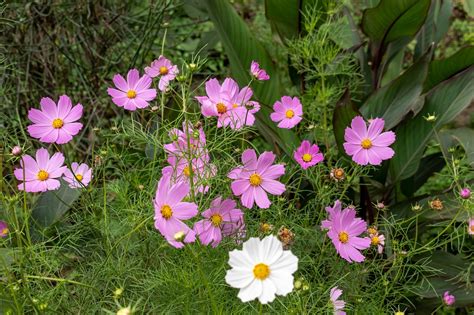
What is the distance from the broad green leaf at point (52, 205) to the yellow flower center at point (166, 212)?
24.3 inches

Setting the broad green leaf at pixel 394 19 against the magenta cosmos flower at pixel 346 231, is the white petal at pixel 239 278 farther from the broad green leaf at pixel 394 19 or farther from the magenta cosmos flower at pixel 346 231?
the broad green leaf at pixel 394 19

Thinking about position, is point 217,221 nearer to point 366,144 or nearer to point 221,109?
point 221,109

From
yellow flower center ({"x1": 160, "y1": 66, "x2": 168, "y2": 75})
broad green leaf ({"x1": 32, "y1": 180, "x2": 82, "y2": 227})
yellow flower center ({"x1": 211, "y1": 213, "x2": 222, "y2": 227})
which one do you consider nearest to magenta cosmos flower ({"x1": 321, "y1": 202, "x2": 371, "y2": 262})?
yellow flower center ({"x1": 211, "y1": 213, "x2": 222, "y2": 227})

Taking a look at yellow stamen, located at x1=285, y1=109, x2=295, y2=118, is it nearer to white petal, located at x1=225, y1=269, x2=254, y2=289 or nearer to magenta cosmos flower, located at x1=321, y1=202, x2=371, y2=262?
magenta cosmos flower, located at x1=321, y1=202, x2=371, y2=262

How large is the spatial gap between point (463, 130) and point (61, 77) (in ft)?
5.28

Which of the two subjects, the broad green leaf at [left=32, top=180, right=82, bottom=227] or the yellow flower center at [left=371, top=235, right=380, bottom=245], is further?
the broad green leaf at [left=32, top=180, right=82, bottom=227]

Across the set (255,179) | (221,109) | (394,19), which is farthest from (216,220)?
(394,19)

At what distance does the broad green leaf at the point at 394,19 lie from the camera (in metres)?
2.04

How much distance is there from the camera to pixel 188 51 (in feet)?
11.0

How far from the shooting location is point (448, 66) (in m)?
2.09

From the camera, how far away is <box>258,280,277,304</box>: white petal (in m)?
0.87

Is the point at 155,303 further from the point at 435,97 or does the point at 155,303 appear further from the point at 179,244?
the point at 435,97

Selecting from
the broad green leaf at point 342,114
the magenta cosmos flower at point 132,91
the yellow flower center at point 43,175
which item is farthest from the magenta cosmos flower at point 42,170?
the broad green leaf at point 342,114

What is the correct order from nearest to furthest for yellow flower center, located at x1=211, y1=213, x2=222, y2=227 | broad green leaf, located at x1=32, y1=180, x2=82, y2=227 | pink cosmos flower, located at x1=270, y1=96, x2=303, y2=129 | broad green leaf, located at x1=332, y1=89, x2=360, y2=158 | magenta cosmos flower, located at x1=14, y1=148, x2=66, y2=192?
1. yellow flower center, located at x1=211, y1=213, x2=222, y2=227
2. magenta cosmos flower, located at x1=14, y1=148, x2=66, y2=192
3. pink cosmos flower, located at x1=270, y1=96, x2=303, y2=129
4. broad green leaf, located at x1=32, y1=180, x2=82, y2=227
5. broad green leaf, located at x1=332, y1=89, x2=360, y2=158
